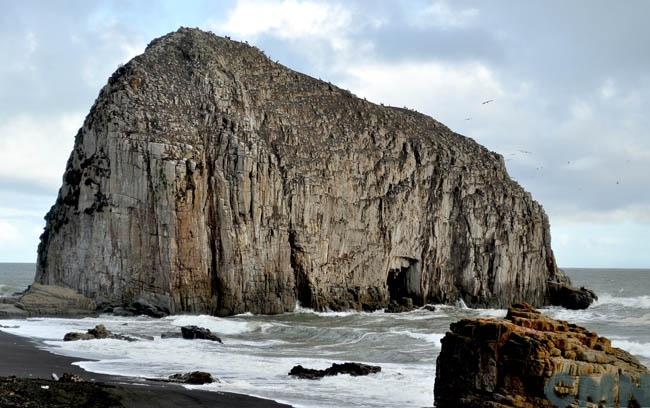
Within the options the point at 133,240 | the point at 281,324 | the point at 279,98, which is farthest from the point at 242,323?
the point at 279,98

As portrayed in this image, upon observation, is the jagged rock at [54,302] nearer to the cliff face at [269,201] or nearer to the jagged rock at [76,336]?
the cliff face at [269,201]

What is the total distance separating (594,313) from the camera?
58562mm

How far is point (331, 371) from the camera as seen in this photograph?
962 inches

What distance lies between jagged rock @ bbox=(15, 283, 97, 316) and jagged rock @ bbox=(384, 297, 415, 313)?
19998 mm

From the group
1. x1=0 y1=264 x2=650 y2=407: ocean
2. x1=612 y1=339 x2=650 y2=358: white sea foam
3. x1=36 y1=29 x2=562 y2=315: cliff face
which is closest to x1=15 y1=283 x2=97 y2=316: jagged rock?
x1=36 y1=29 x2=562 y2=315: cliff face

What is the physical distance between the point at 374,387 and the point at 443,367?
542cm

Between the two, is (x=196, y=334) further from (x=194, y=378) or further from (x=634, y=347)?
(x=634, y=347)

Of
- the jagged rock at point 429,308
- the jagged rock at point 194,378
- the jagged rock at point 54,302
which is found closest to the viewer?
the jagged rock at point 194,378

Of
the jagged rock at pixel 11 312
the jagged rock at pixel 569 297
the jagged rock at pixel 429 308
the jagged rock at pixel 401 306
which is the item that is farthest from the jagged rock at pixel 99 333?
the jagged rock at pixel 569 297

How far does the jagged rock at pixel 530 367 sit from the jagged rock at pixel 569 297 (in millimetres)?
47540

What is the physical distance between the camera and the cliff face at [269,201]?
46.2m

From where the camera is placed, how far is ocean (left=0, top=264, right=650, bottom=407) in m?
22.0

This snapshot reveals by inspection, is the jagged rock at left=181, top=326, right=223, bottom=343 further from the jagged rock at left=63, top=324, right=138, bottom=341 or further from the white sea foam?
the white sea foam

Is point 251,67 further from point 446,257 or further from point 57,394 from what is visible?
point 57,394
